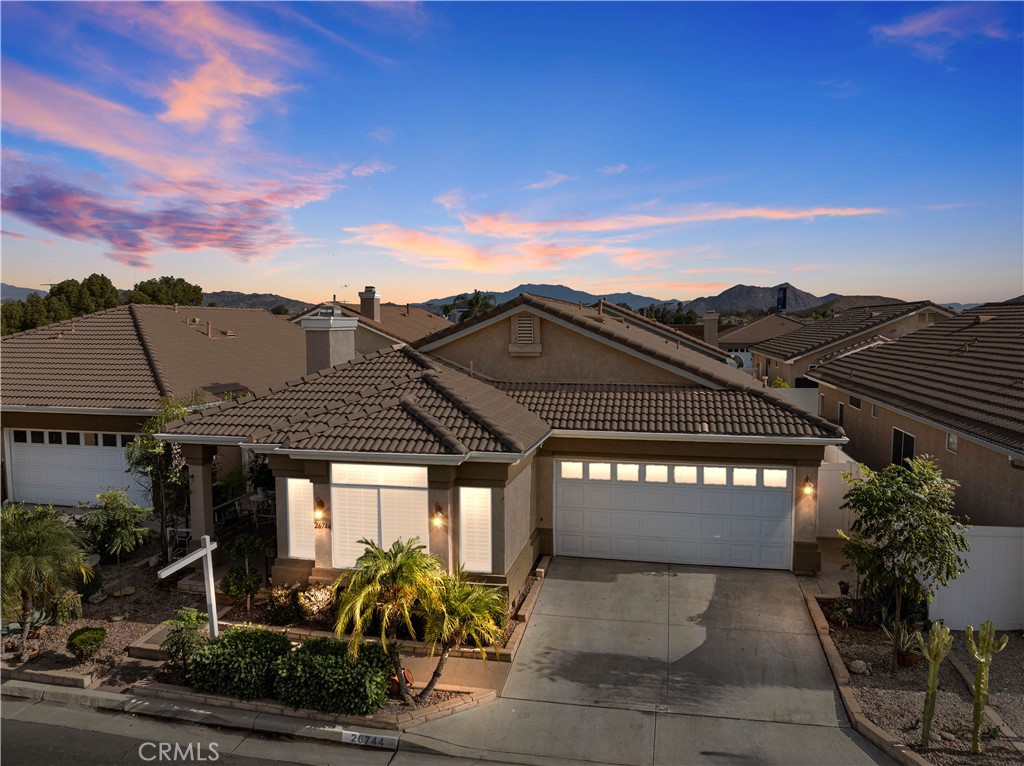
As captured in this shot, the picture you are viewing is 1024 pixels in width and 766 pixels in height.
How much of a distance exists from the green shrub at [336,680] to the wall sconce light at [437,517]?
285cm

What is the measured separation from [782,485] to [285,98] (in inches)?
609

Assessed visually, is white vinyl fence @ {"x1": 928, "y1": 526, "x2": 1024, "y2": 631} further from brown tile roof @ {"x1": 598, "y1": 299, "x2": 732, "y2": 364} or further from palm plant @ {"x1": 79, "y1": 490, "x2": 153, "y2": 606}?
palm plant @ {"x1": 79, "y1": 490, "x2": 153, "y2": 606}

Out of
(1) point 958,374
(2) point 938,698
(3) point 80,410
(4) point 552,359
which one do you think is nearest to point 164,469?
(3) point 80,410

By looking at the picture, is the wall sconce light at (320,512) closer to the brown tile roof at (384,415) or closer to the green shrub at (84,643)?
the brown tile roof at (384,415)

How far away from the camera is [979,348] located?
17625mm

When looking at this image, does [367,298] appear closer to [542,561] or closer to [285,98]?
[285,98]

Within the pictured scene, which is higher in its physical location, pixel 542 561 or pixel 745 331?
pixel 745 331

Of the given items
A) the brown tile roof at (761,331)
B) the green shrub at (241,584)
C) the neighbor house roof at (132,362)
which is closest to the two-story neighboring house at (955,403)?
the green shrub at (241,584)

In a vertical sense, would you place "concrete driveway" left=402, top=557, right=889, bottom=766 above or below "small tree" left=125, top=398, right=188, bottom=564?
below

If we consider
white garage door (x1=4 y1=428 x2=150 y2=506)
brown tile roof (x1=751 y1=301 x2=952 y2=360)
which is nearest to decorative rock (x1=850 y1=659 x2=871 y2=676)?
white garage door (x1=4 y1=428 x2=150 y2=506)

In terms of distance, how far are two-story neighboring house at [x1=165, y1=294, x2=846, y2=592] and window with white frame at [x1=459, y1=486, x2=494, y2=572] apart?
26 mm

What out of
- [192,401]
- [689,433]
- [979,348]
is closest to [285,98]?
[192,401]

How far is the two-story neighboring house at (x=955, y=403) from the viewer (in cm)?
1216

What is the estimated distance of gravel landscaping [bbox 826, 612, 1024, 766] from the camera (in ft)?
25.8
